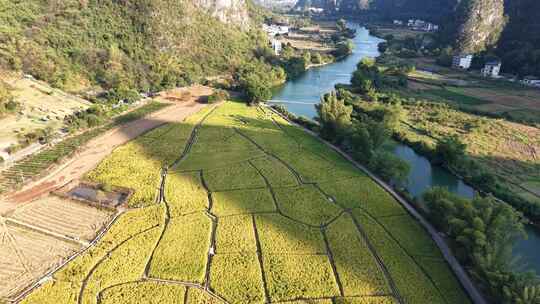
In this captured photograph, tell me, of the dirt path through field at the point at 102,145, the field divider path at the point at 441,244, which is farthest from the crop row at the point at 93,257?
the field divider path at the point at 441,244

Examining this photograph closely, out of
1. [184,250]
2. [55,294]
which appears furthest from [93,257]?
[184,250]

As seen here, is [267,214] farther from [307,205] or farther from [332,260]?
[332,260]

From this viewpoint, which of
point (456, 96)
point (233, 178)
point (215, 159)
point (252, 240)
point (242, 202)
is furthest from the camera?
point (456, 96)

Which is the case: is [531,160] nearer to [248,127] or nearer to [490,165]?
[490,165]

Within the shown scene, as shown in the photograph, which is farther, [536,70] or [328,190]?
[536,70]

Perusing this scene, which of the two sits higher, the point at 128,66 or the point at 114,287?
the point at 128,66

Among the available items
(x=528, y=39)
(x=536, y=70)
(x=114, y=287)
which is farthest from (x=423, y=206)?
(x=528, y=39)
